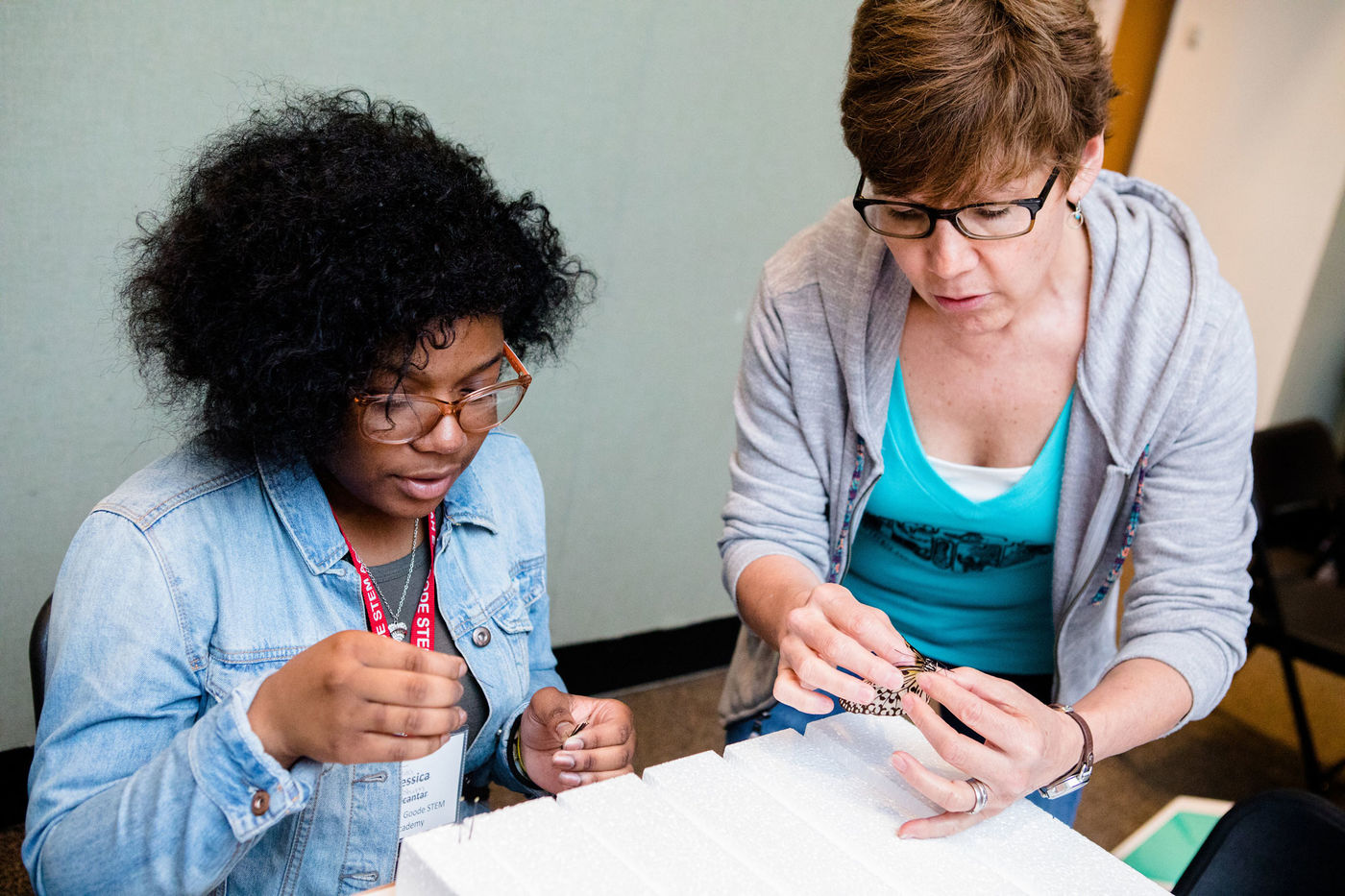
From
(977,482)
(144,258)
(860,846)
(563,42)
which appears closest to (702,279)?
(563,42)

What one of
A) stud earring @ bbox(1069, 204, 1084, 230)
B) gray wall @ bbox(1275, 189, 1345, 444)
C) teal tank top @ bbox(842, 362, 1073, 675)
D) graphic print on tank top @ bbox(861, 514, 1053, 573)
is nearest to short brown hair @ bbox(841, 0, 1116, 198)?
stud earring @ bbox(1069, 204, 1084, 230)

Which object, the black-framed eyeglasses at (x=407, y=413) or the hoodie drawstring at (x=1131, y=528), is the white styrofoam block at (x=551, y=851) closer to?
the black-framed eyeglasses at (x=407, y=413)

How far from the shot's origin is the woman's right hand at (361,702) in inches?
33.4

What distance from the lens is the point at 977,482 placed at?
1461 mm

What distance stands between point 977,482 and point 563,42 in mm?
1532

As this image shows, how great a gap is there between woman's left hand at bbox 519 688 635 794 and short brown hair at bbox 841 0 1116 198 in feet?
2.33

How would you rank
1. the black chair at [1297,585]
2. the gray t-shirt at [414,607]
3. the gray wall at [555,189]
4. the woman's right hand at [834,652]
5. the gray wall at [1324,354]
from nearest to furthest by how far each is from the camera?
1. the woman's right hand at [834,652]
2. the gray t-shirt at [414,607]
3. the gray wall at [555,189]
4. the black chair at [1297,585]
5. the gray wall at [1324,354]

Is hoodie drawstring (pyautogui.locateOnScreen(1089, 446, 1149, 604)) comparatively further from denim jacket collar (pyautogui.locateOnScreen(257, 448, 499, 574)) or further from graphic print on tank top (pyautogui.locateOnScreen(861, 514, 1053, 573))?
denim jacket collar (pyautogui.locateOnScreen(257, 448, 499, 574))

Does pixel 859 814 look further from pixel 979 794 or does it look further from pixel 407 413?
pixel 407 413

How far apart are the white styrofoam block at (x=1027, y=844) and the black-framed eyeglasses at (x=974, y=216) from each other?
22.3 inches

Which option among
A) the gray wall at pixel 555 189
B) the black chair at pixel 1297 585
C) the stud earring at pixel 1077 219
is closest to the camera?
the stud earring at pixel 1077 219

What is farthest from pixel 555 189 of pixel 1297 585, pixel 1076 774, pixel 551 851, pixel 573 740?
pixel 1297 585

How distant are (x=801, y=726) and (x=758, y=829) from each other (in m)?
0.49

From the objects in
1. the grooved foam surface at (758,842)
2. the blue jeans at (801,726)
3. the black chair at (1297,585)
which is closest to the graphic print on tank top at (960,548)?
the blue jeans at (801,726)
